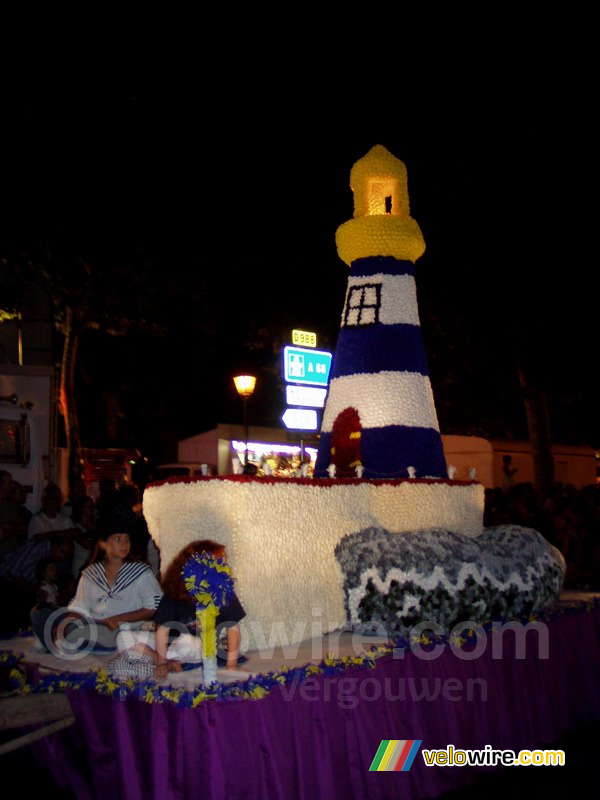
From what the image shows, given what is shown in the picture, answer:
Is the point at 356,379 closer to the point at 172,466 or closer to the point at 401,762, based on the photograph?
the point at 401,762

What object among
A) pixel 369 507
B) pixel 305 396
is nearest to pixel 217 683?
pixel 369 507

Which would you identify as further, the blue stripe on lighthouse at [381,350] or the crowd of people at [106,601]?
the blue stripe on lighthouse at [381,350]

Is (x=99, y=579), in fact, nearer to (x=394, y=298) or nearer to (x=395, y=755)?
(x=395, y=755)

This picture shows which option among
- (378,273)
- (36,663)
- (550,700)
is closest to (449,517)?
(550,700)

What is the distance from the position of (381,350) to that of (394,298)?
59cm

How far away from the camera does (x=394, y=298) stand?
8.18 m

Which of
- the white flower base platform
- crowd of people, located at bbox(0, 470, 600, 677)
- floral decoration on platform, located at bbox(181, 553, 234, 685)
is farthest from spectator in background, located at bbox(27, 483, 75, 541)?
floral decoration on platform, located at bbox(181, 553, 234, 685)

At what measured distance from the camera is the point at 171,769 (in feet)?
14.5

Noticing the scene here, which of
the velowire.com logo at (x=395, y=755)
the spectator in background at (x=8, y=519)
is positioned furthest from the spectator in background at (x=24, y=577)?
the velowire.com logo at (x=395, y=755)

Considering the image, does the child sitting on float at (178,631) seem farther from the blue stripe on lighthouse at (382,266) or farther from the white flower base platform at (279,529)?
the blue stripe on lighthouse at (382,266)

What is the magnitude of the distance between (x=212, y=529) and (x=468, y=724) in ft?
7.65

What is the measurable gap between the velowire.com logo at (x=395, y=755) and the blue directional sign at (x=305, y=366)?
24.9ft

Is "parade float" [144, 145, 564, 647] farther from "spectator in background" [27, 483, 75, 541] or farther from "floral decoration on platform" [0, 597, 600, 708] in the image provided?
"spectator in background" [27, 483, 75, 541]

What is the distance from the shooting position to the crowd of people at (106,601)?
16.6 ft
